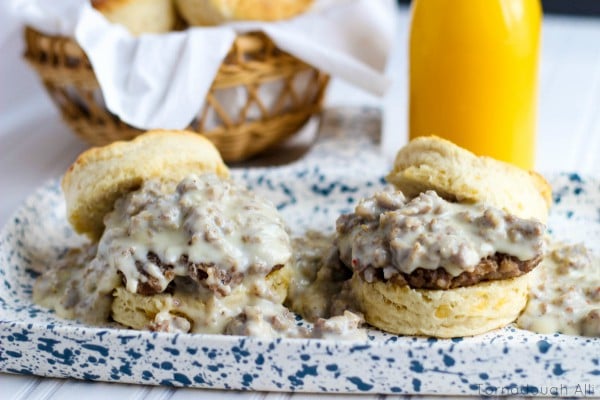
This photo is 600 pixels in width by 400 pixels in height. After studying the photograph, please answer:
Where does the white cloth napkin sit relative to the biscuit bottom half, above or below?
above

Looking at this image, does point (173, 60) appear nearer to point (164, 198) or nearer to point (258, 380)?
point (164, 198)

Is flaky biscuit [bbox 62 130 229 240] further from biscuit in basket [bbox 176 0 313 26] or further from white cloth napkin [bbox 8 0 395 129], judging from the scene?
biscuit in basket [bbox 176 0 313 26]

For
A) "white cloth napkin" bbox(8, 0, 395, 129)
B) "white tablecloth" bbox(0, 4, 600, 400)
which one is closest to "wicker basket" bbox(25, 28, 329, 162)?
"white cloth napkin" bbox(8, 0, 395, 129)

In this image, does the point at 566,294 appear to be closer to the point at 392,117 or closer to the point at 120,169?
the point at 120,169

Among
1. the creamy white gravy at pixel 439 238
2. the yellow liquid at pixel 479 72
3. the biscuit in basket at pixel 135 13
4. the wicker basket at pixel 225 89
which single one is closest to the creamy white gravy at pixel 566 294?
the creamy white gravy at pixel 439 238

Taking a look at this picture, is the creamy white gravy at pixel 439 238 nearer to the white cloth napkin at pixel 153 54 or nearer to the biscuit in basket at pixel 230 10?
the white cloth napkin at pixel 153 54

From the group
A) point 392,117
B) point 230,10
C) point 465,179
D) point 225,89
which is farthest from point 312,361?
point 392,117
